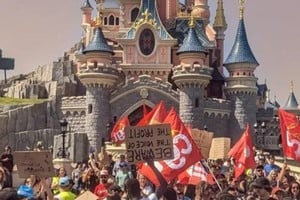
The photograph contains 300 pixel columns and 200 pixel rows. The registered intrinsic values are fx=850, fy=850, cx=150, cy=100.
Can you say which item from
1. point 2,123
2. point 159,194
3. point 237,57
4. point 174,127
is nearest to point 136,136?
point 159,194

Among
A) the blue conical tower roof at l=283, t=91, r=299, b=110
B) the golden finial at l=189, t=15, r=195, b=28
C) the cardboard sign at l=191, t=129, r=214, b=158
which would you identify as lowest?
the cardboard sign at l=191, t=129, r=214, b=158

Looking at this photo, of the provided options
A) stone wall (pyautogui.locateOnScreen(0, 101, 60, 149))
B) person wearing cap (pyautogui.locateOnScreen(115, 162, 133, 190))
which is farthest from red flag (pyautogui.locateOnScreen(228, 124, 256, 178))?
stone wall (pyautogui.locateOnScreen(0, 101, 60, 149))

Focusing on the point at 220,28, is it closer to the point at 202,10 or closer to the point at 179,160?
the point at 202,10

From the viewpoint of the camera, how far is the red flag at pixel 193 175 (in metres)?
12.2

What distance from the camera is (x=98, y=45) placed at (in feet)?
163

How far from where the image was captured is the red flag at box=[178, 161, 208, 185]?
40.0 feet

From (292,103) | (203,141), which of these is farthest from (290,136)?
(292,103)

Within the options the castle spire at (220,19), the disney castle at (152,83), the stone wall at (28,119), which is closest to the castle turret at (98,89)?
the disney castle at (152,83)

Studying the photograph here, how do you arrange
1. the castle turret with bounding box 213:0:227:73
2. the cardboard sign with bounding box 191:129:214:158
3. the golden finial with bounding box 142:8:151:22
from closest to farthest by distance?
the cardboard sign with bounding box 191:129:214:158 < the golden finial with bounding box 142:8:151:22 < the castle turret with bounding box 213:0:227:73

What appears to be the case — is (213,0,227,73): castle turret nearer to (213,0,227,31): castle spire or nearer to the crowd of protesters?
(213,0,227,31): castle spire

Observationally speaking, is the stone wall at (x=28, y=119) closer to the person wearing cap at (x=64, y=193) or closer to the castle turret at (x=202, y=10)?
the castle turret at (x=202, y=10)

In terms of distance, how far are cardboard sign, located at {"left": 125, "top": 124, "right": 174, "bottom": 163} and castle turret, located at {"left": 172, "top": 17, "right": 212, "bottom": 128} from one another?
37231mm

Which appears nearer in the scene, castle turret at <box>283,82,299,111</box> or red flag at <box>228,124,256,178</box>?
red flag at <box>228,124,256,178</box>

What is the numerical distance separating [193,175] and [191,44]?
3747cm
